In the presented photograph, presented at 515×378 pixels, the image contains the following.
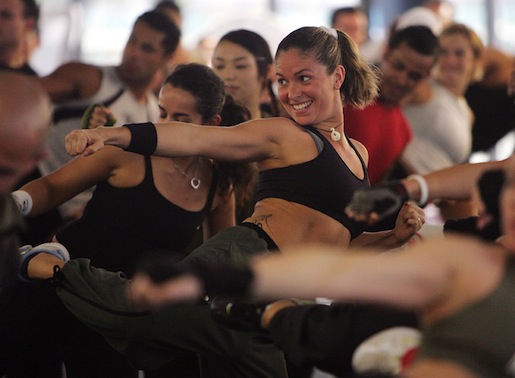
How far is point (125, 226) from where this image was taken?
9.05ft

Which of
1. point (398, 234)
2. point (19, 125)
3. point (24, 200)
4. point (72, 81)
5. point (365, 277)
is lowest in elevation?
point (398, 234)

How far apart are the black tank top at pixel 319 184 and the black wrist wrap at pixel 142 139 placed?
365mm

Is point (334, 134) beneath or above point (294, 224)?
above

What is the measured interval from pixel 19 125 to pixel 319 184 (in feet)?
2.89

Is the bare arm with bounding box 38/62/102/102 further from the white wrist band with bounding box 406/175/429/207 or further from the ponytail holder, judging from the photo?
the white wrist band with bounding box 406/175/429/207

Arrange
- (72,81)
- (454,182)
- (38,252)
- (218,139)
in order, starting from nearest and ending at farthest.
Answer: (454,182) < (218,139) < (38,252) < (72,81)

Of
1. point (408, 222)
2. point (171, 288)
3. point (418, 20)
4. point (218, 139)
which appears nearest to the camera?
point (171, 288)

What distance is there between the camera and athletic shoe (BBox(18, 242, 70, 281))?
2.51m

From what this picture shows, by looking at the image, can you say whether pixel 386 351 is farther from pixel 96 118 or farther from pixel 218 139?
pixel 96 118

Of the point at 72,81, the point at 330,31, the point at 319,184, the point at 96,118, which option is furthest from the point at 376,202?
the point at 72,81

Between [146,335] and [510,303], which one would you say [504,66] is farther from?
[510,303]

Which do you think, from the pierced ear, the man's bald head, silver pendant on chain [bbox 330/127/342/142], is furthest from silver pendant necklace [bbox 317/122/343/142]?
Answer: the man's bald head

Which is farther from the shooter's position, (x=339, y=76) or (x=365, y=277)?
(x=339, y=76)

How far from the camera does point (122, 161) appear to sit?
2742mm
